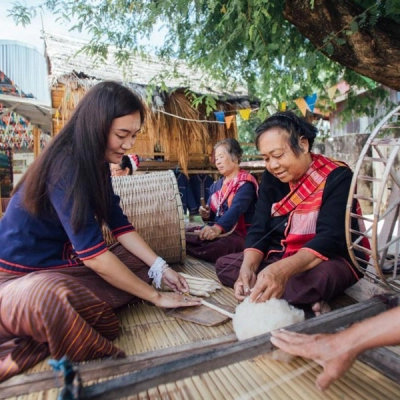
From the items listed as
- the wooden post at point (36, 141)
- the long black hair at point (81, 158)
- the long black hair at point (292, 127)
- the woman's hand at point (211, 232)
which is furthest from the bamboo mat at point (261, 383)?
the wooden post at point (36, 141)

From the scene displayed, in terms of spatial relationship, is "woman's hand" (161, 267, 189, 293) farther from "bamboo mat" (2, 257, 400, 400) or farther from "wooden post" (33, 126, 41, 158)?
"wooden post" (33, 126, 41, 158)

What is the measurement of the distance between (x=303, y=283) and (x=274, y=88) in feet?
9.93

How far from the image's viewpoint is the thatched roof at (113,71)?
17.8ft

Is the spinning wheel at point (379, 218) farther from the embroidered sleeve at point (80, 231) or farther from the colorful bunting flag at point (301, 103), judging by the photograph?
the colorful bunting flag at point (301, 103)

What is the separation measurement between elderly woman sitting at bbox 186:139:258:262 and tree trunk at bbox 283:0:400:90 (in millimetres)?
1409

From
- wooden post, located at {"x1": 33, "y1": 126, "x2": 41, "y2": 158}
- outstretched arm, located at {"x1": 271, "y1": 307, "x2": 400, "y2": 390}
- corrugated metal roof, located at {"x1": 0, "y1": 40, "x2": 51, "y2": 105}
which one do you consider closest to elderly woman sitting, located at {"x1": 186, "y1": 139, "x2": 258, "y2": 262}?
outstretched arm, located at {"x1": 271, "y1": 307, "x2": 400, "y2": 390}

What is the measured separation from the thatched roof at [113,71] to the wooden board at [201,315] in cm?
387

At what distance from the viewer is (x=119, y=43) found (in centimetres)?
459

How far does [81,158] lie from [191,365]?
116 centimetres

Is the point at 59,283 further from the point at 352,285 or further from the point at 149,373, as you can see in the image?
the point at 352,285

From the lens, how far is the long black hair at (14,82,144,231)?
173cm

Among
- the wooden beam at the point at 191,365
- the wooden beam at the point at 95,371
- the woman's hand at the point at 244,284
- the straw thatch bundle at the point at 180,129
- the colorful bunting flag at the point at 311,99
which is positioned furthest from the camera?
the straw thatch bundle at the point at 180,129

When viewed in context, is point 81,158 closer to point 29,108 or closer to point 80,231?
point 80,231

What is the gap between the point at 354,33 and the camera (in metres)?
2.64
